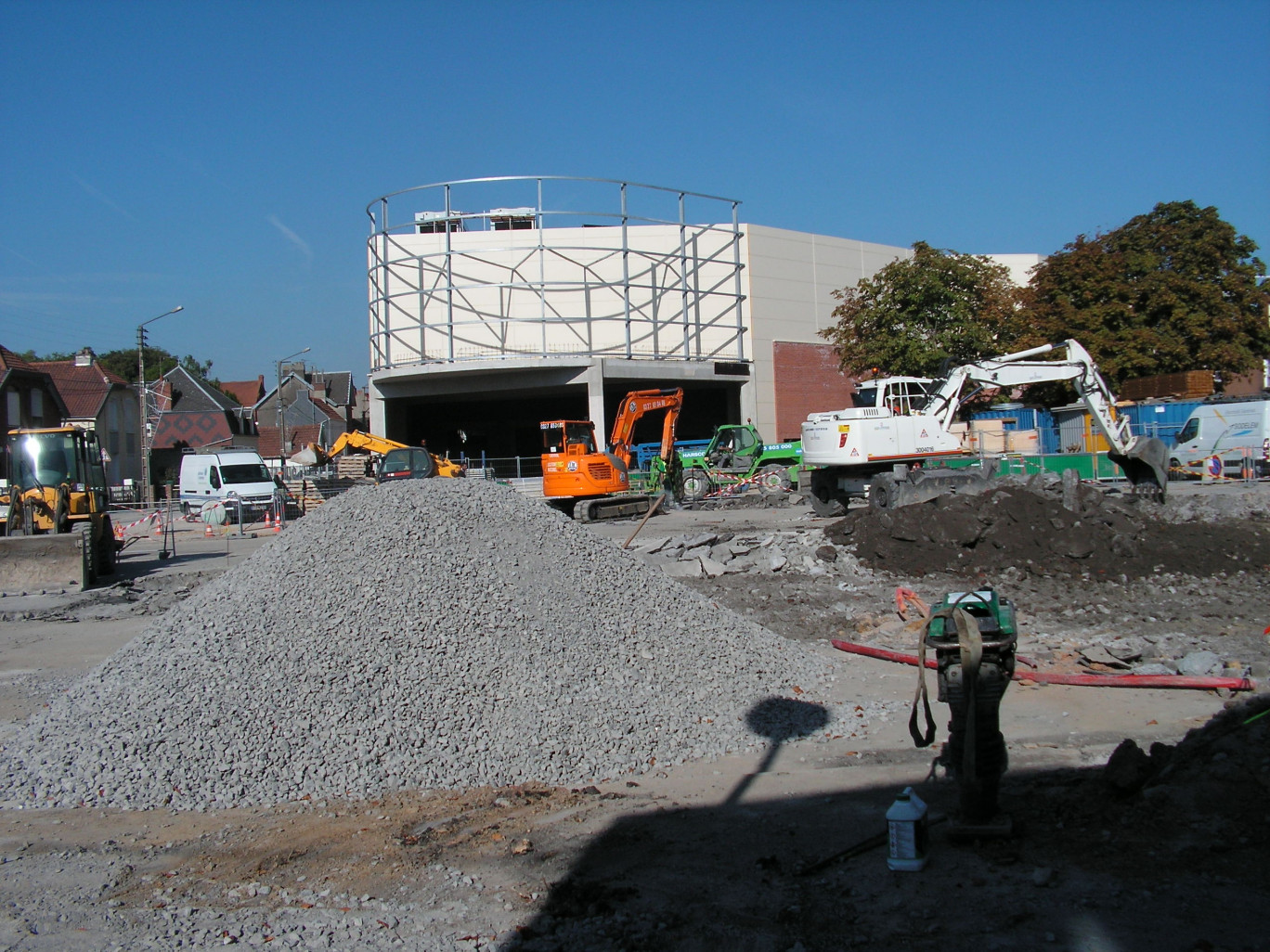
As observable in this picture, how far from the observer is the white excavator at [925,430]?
1977cm

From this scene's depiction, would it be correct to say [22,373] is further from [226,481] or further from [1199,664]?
[1199,664]

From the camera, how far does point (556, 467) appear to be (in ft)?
86.7

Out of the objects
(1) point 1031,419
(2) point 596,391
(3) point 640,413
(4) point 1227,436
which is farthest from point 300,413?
(4) point 1227,436

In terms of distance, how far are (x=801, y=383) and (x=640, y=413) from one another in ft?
58.8

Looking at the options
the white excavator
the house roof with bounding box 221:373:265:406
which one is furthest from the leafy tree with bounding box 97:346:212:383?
the white excavator

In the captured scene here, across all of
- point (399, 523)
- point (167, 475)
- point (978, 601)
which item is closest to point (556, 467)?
point (399, 523)

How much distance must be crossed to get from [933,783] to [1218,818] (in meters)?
1.64

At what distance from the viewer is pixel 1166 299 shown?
32281 mm

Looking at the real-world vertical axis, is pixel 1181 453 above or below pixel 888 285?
below

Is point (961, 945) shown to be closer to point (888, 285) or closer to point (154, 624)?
point (154, 624)

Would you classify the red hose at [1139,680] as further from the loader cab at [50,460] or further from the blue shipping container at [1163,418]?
the blue shipping container at [1163,418]

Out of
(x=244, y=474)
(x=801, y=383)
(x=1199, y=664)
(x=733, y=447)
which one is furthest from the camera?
(x=801, y=383)

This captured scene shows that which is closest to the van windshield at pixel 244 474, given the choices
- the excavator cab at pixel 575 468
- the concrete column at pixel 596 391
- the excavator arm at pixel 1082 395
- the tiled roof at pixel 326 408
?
the excavator cab at pixel 575 468

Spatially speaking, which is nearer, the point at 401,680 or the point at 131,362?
the point at 401,680
